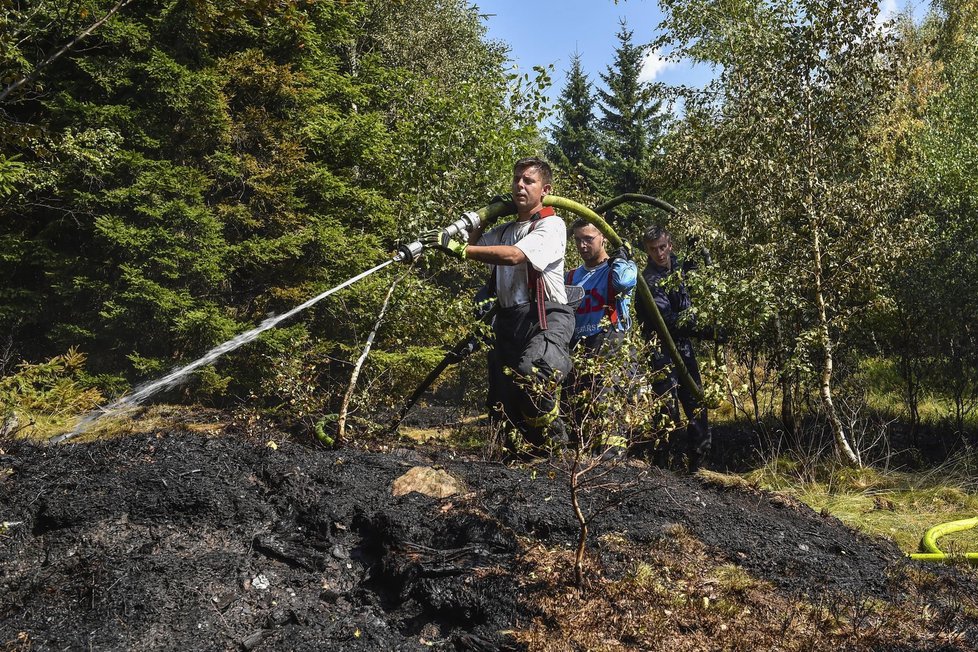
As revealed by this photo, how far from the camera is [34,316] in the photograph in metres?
11.2

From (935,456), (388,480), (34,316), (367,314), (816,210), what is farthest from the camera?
(34,316)

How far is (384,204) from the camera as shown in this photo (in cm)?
1171

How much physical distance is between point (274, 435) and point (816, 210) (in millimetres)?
4970

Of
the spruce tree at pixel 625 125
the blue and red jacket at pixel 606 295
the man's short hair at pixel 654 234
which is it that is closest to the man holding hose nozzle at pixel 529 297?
the blue and red jacket at pixel 606 295

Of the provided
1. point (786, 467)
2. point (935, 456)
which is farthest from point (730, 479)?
point (935, 456)

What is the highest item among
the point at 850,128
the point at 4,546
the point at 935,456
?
the point at 850,128

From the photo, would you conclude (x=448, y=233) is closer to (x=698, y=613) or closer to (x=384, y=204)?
(x=698, y=613)

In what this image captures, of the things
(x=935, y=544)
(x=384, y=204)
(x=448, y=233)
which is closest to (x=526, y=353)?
(x=448, y=233)

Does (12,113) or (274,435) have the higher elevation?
(12,113)

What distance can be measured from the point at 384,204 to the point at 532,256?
288 inches

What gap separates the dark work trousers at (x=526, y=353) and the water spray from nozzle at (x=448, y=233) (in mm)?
635

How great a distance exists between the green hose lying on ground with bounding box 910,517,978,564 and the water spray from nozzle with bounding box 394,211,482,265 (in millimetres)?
3087

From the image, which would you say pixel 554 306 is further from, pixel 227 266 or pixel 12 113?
pixel 12 113

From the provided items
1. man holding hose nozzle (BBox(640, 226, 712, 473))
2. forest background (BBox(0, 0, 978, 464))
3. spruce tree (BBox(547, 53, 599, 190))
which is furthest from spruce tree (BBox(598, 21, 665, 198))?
man holding hose nozzle (BBox(640, 226, 712, 473))
